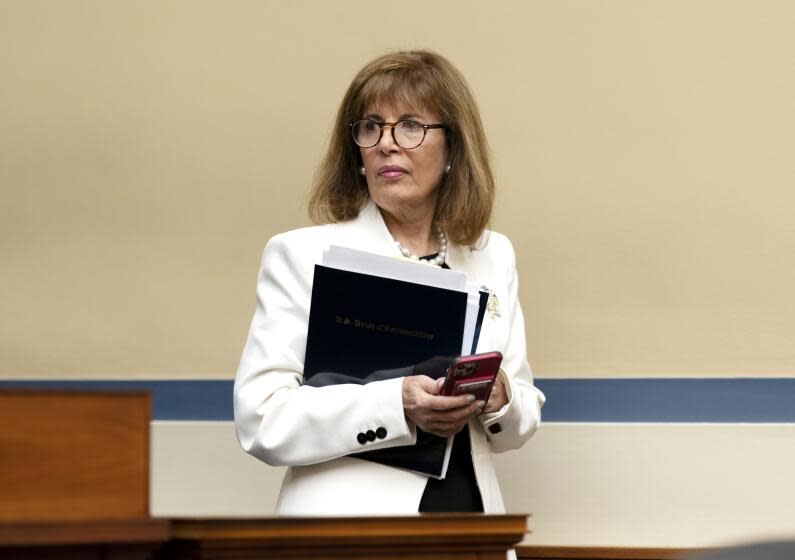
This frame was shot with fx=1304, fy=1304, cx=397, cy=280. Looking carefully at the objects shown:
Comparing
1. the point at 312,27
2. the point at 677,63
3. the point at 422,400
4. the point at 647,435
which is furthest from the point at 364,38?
the point at 422,400

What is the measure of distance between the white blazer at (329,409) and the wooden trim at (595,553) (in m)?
0.89

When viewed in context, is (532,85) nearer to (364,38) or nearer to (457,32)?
(457,32)

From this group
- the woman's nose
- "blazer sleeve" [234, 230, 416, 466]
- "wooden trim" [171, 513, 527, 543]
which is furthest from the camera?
the woman's nose

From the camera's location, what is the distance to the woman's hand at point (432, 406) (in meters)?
2.70

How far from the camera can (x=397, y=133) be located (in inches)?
123

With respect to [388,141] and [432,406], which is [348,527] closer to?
[432,406]

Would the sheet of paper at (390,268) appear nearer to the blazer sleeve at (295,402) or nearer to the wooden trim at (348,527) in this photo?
the blazer sleeve at (295,402)

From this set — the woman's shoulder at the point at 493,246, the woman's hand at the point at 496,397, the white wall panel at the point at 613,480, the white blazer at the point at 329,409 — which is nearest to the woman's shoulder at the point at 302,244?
the white blazer at the point at 329,409

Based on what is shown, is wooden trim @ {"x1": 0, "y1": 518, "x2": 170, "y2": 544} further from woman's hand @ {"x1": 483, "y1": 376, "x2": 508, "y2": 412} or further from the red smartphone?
woman's hand @ {"x1": 483, "y1": 376, "x2": 508, "y2": 412}

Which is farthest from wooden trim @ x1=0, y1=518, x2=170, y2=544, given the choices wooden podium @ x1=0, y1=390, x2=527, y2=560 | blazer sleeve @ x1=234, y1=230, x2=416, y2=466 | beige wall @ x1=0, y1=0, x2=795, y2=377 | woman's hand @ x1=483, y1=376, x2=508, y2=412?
beige wall @ x1=0, y1=0, x2=795, y2=377

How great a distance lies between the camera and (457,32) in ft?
13.6

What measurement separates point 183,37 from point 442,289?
183 cm

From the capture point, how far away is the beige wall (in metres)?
3.98

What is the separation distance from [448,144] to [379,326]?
2.07 ft
